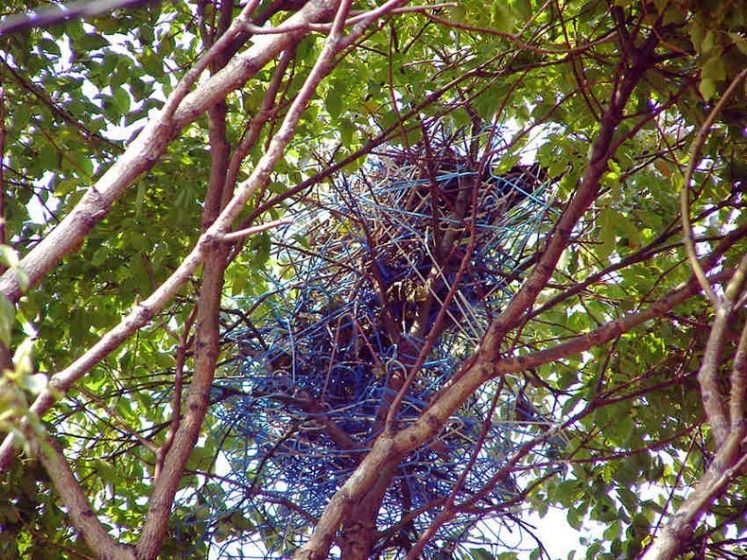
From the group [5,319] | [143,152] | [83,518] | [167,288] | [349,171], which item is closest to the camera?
[5,319]

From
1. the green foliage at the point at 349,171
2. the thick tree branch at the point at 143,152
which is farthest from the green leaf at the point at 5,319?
the green foliage at the point at 349,171

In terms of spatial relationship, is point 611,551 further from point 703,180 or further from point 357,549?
point 703,180

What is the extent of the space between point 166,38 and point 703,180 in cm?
132

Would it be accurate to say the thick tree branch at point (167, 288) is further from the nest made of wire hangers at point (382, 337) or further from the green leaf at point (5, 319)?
the nest made of wire hangers at point (382, 337)

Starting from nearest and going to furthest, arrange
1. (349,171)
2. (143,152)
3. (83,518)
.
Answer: (143,152)
(83,518)
(349,171)

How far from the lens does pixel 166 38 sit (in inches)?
107

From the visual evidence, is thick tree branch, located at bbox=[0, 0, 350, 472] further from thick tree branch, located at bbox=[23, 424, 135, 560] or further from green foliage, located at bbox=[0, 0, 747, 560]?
green foliage, located at bbox=[0, 0, 747, 560]

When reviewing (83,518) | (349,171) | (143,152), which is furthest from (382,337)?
(143,152)

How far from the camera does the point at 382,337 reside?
101 inches

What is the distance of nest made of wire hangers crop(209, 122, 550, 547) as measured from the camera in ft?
7.77

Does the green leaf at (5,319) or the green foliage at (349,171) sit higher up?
the green foliage at (349,171)

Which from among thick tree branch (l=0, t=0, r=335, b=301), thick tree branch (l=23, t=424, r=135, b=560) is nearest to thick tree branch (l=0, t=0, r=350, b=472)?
thick tree branch (l=0, t=0, r=335, b=301)

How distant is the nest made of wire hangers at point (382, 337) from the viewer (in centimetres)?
237

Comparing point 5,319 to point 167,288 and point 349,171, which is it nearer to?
point 167,288
